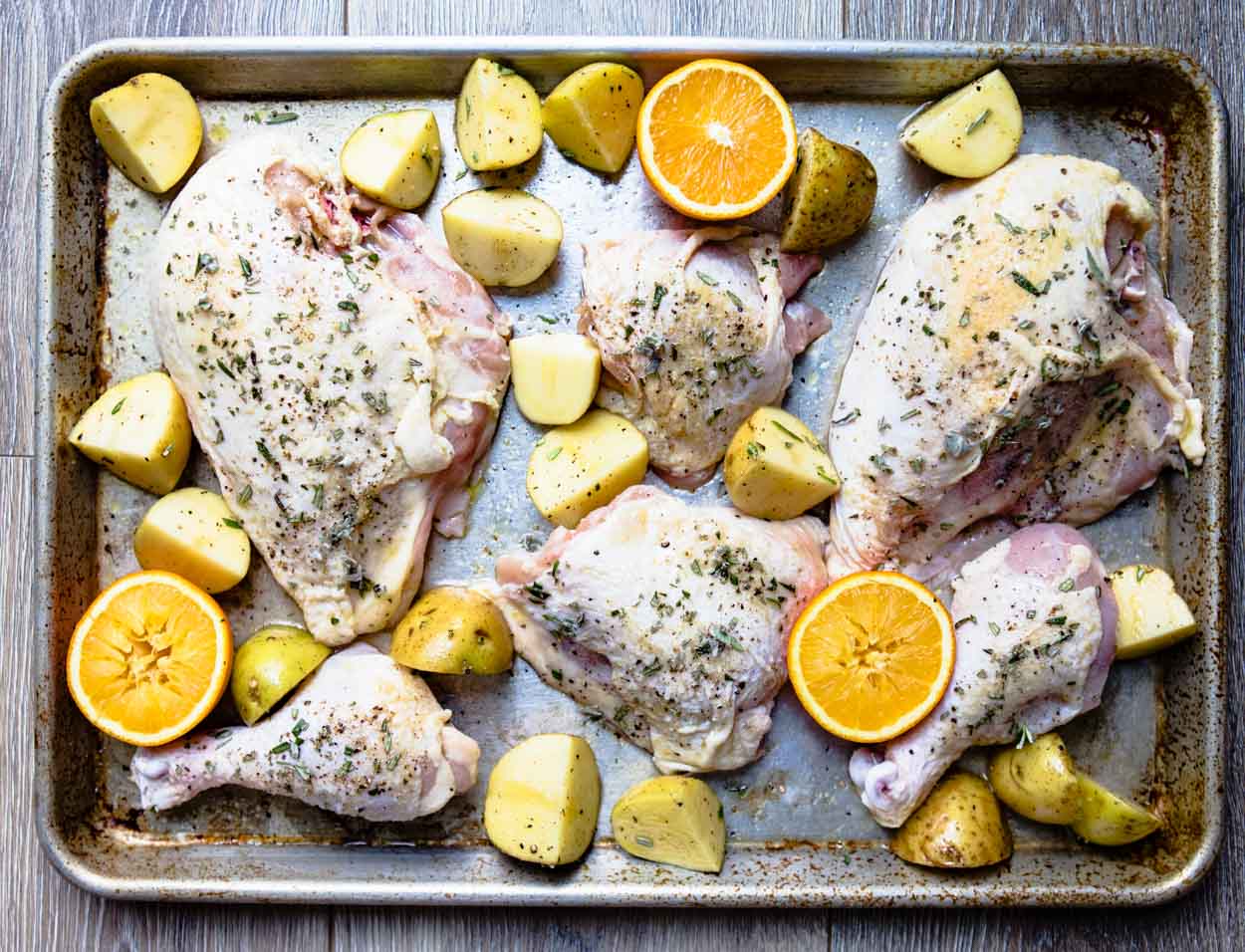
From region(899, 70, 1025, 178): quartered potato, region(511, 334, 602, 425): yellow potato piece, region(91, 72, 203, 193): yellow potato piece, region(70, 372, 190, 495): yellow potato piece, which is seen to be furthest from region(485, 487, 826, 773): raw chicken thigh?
region(91, 72, 203, 193): yellow potato piece

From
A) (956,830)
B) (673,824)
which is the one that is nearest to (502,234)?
(673,824)

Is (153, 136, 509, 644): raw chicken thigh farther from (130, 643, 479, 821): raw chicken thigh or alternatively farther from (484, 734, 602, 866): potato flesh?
(484, 734, 602, 866): potato flesh

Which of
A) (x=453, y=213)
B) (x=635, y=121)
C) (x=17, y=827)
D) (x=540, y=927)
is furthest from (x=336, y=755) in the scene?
(x=635, y=121)

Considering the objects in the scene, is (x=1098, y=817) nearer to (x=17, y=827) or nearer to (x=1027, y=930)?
(x=1027, y=930)

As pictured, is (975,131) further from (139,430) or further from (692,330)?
(139,430)

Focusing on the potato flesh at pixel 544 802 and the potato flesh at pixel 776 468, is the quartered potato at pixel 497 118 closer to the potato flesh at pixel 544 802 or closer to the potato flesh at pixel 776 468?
the potato flesh at pixel 776 468

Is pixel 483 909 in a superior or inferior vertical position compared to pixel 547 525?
inferior
